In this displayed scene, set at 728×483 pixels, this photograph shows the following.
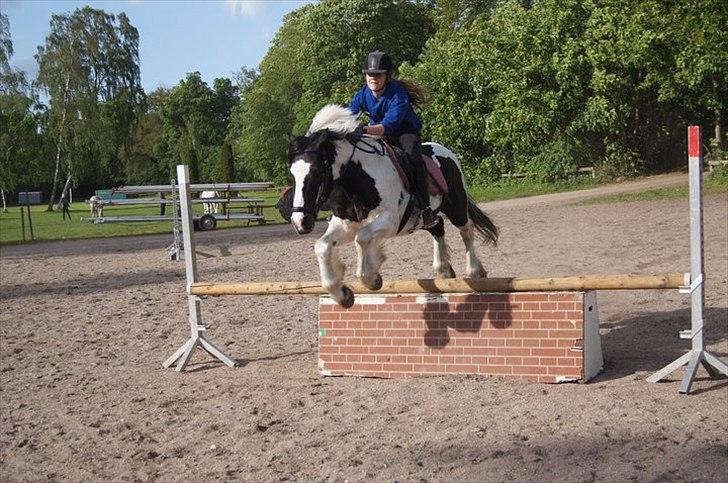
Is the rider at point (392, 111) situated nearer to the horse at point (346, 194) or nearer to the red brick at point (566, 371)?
the horse at point (346, 194)

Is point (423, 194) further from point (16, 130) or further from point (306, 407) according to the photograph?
point (16, 130)

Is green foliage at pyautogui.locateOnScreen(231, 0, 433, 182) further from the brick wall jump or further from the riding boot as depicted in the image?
the brick wall jump

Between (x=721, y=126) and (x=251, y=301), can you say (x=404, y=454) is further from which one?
(x=721, y=126)

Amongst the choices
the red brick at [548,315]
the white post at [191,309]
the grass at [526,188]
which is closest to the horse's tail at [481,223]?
the red brick at [548,315]

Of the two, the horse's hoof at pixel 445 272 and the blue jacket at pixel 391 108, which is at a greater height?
the blue jacket at pixel 391 108

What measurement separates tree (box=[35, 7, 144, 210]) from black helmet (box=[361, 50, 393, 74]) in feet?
155

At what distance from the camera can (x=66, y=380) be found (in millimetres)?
7629

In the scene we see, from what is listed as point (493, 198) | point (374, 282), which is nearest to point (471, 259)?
point (374, 282)

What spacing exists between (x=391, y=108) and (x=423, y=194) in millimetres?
774

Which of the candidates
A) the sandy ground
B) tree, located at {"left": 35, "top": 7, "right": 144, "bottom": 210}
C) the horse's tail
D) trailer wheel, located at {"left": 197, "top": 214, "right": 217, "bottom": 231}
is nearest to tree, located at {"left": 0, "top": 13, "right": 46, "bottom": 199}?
tree, located at {"left": 35, "top": 7, "right": 144, "bottom": 210}

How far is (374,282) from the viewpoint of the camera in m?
6.39

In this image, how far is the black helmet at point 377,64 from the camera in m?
6.77

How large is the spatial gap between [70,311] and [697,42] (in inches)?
810

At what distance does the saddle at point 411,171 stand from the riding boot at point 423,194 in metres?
0.05
